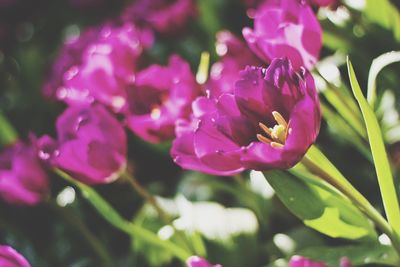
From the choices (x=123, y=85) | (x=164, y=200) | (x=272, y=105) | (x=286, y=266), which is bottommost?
(x=164, y=200)

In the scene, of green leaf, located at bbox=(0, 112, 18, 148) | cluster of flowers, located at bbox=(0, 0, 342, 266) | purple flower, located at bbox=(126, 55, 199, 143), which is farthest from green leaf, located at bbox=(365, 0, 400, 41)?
green leaf, located at bbox=(0, 112, 18, 148)

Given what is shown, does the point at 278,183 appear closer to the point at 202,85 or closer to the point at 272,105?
the point at 272,105

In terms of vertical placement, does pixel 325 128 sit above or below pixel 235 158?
below

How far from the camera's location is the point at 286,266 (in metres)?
0.68

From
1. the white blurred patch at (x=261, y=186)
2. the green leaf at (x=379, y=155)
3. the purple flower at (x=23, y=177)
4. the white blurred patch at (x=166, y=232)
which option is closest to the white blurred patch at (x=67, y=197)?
the purple flower at (x=23, y=177)

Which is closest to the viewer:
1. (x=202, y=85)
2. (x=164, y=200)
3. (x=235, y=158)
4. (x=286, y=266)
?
(x=235, y=158)

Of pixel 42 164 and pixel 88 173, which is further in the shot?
pixel 42 164

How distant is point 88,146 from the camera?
2.29ft

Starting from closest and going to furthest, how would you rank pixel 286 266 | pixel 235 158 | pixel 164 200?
1. pixel 235 158
2. pixel 286 266
3. pixel 164 200

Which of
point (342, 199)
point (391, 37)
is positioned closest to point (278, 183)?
point (342, 199)

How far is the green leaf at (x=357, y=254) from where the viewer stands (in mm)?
623

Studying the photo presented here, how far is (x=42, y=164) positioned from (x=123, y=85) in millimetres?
158

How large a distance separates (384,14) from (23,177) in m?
0.55

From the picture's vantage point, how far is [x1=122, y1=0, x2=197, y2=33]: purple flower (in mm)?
1065
